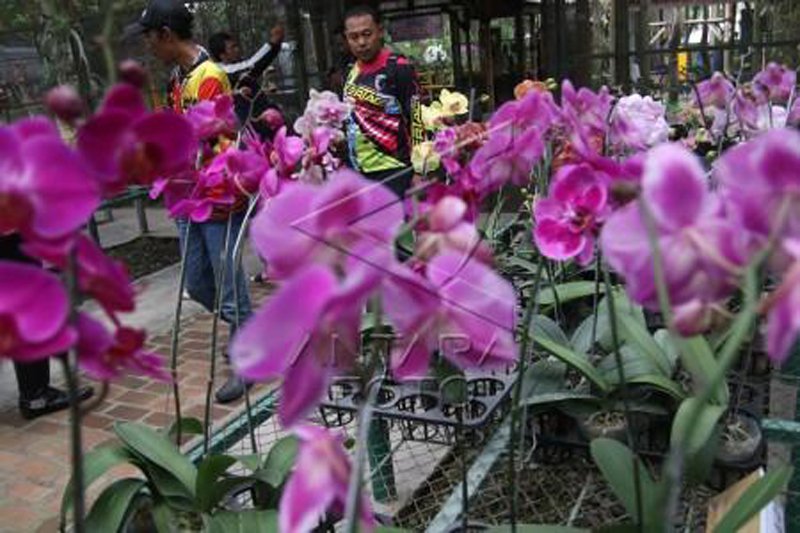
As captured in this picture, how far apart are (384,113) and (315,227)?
2488 mm

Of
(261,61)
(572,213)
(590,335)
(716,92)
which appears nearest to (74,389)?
(572,213)

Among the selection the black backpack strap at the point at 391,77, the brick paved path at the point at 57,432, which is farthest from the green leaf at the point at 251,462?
the black backpack strap at the point at 391,77

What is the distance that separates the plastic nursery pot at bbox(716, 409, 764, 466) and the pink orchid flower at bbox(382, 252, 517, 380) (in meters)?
0.77

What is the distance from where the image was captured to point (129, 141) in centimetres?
45

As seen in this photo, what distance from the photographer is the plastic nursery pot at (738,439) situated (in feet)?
3.87

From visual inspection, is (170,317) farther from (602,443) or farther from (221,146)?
(602,443)

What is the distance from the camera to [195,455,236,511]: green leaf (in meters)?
1.06

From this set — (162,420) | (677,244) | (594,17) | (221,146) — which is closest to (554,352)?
(221,146)

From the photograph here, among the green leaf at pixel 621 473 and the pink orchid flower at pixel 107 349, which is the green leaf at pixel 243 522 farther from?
the pink orchid flower at pixel 107 349

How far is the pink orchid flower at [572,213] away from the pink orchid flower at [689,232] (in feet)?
1.18

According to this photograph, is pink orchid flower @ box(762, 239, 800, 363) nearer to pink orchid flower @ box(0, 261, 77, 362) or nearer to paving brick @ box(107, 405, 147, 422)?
pink orchid flower @ box(0, 261, 77, 362)

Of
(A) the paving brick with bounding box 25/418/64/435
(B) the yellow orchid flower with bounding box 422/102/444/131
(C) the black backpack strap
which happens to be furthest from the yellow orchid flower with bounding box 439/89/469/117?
(A) the paving brick with bounding box 25/418/64/435

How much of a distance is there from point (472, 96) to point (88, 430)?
77.8 inches

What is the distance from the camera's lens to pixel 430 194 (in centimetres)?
71
